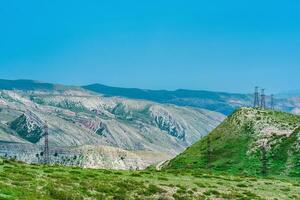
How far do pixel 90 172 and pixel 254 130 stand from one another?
377 ft

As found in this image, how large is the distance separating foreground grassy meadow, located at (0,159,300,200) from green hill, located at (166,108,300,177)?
66.6 metres

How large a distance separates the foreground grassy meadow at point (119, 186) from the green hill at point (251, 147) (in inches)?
2622

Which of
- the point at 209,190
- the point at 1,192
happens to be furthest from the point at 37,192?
the point at 209,190

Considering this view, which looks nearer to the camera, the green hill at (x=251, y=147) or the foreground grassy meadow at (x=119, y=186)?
the foreground grassy meadow at (x=119, y=186)

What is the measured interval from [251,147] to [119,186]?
109 metres

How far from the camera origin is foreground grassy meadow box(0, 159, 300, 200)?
50.1 m

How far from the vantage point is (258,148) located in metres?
160

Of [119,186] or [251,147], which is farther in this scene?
[251,147]

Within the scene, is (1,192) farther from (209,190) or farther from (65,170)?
(209,190)

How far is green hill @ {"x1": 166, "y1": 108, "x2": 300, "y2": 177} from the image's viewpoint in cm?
14700

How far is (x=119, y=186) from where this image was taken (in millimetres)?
58469

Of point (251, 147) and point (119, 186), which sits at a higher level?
point (119, 186)

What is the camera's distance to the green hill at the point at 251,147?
482 feet

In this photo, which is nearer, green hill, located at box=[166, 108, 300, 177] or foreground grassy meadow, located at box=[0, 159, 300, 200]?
foreground grassy meadow, located at box=[0, 159, 300, 200]
